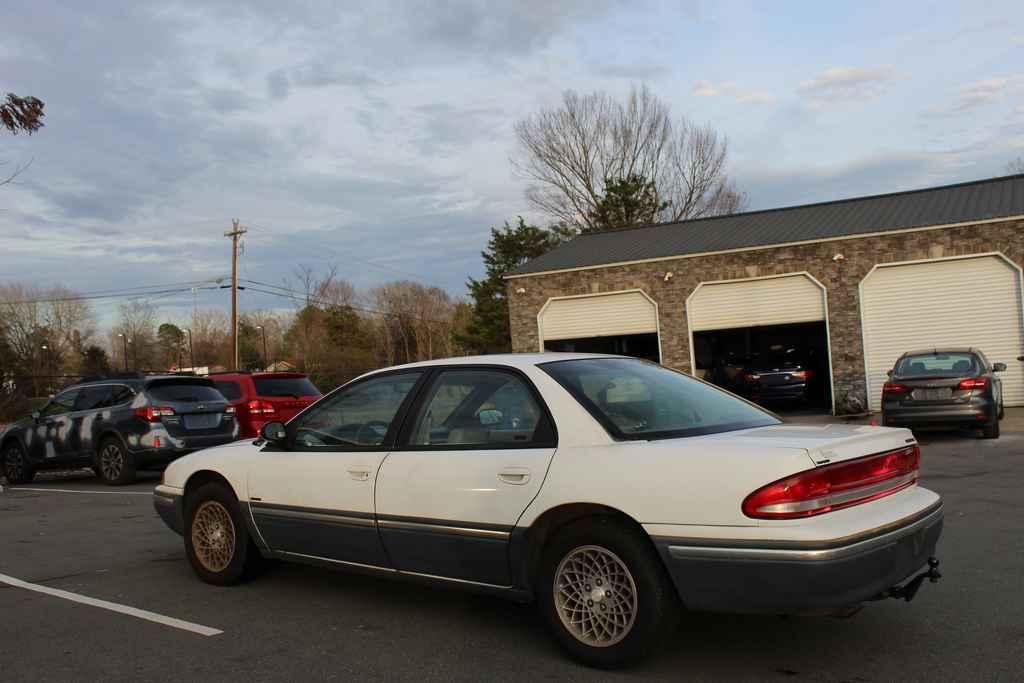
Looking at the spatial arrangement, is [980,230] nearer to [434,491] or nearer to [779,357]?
[779,357]

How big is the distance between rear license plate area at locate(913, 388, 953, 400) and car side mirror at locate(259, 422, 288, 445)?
429 inches

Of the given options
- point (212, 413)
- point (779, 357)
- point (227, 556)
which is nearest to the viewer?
point (227, 556)

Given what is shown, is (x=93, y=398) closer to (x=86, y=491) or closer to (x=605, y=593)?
(x=86, y=491)

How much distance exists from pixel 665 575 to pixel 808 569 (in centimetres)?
64

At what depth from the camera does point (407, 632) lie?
4.86m

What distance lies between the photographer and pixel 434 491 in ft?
15.4

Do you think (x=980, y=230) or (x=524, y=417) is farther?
(x=980, y=230)

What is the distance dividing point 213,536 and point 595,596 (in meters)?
3.11

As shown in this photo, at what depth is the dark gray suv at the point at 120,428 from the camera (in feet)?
42.2

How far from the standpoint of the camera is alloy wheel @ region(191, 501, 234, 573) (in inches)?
234

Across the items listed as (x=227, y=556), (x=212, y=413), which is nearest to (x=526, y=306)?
(x=212, y=413)

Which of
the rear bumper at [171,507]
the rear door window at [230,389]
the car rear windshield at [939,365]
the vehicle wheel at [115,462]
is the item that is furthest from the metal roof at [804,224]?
the rear bumper at [171,507]

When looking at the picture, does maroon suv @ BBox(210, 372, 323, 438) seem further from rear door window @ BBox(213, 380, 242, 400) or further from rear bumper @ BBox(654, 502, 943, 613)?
rear bumper @ BBox(654, 502, 943, 613)

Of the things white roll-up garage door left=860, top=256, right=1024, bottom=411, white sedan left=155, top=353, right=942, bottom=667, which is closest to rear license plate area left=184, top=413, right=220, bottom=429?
white sedan left=155, top=353, right=942, bottom=667
